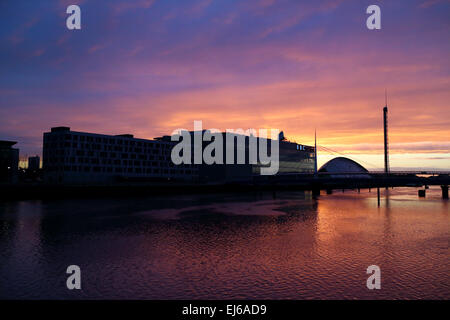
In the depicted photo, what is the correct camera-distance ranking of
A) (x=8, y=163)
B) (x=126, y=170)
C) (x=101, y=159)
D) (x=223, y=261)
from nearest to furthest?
(x=223, y=261) < (x=8, y=163) < (x=101, y=159) < (x=126, y=170)

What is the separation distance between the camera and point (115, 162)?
387ft

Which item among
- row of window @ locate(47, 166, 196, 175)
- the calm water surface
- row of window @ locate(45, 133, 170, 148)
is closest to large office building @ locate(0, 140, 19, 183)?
row of window @ locate(45, 133, 170, 148)

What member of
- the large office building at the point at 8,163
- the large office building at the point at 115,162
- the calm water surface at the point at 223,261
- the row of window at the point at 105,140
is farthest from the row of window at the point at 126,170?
the calm water surface at the point at 223,261

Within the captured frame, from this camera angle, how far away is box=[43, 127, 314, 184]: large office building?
102625 millimetres

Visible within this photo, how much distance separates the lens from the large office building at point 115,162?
337 ft

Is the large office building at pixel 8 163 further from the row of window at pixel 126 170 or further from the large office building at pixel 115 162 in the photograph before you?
the row of window at pixel 126 170

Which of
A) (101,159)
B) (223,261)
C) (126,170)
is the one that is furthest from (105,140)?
(223,261)

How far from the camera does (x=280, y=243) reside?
2339 centimetres

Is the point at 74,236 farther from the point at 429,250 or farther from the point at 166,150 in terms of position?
the point at 166,150

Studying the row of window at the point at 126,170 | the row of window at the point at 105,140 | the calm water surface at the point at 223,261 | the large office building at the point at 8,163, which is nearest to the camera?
the calm water surface at the point at 223,261

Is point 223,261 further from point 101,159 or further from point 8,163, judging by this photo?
point 8,163

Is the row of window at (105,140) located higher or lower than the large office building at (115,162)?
higher

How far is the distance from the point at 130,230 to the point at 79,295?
55.0ft
